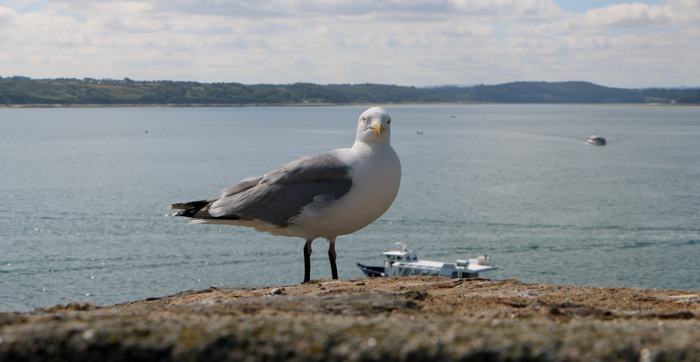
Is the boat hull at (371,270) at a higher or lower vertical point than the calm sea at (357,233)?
lower

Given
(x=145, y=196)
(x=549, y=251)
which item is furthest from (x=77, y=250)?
(x=549, y=251)

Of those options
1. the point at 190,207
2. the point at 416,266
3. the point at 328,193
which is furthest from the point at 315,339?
the point at 416,266

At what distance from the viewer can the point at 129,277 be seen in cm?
3700

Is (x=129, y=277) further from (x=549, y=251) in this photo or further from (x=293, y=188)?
(x=293, y=188)

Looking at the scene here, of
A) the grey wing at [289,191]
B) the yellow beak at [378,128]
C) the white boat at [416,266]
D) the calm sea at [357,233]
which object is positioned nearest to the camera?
the yellow beak at [378,128]

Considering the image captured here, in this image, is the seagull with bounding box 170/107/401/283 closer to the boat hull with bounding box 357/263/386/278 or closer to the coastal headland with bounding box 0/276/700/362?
the coastal headland with bounding box 0/276/700/362

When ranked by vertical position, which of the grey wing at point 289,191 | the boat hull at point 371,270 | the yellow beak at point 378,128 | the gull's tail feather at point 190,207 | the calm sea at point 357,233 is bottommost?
the boat hull at point 371,270

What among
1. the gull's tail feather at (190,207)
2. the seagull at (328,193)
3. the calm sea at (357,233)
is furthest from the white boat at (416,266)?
the seagull at (328,193)

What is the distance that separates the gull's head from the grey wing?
0.44 meters

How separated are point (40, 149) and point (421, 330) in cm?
12399

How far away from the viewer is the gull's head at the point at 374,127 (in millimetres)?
7445

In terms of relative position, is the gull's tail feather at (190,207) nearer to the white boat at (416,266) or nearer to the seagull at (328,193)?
the seagull at (328,193)

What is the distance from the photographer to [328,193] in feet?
24.6

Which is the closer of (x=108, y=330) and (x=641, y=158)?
(x=108, y=330)
